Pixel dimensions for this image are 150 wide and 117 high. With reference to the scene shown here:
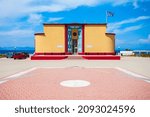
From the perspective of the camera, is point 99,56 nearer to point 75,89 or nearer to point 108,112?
point 75,89

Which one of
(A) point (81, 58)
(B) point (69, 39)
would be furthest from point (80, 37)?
(A) point (81, 58)

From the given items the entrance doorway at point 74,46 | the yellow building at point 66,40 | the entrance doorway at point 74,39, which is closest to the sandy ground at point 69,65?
the yellow building at point 66,40

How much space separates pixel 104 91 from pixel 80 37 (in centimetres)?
2521

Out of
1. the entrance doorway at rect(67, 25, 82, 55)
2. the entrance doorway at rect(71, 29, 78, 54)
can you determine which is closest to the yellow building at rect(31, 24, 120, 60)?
the entrance doorway at rect(67, 25, 82, 55)

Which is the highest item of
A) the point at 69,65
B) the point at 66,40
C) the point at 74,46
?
the point at 66,40

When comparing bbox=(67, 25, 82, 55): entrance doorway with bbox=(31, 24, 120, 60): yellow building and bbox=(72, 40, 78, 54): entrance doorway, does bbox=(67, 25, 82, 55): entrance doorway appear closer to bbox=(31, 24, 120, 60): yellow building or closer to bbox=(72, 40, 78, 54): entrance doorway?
bbox=(72, 40, 78, 54): entrance doorway

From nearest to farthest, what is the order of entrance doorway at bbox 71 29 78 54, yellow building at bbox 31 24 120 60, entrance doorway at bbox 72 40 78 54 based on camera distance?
yellow building at bbox 31 24 120 60 → entrance doorway at bbox 71 29 78 54 → entrance doorway at bbox 72 40 78 54

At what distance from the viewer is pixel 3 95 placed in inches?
307

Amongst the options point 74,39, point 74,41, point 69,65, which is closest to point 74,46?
point 74,41

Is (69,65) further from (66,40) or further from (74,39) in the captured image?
(74,39)

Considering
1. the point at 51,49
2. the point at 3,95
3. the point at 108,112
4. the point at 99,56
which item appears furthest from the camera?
the point at 51,49

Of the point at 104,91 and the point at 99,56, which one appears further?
the point at 99,56

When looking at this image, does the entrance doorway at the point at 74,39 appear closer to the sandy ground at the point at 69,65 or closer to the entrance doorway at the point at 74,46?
the entrance doorway at the point at 74,46

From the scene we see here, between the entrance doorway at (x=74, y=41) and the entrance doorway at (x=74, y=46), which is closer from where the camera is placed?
the entrance doorway at (x=74, y=41)
